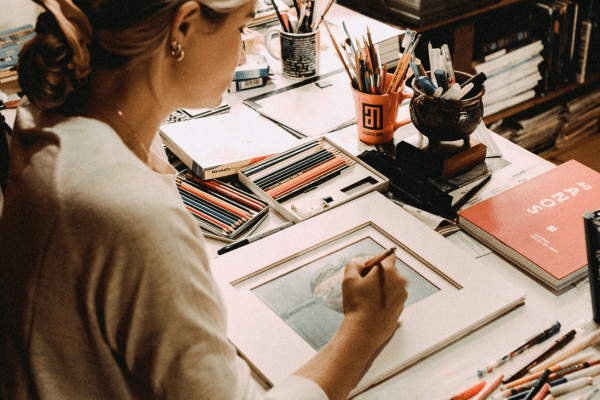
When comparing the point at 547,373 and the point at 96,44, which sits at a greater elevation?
the point at 96,44

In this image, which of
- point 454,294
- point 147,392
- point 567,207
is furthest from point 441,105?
point 147,392

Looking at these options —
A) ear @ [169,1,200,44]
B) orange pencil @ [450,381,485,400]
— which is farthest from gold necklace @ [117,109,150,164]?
orange pencil @ [450,381,485,400]

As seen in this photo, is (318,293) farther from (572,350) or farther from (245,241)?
(572,350)

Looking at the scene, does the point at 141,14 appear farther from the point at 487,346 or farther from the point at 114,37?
the point at 487,346

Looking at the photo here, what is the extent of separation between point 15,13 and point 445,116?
1.42m

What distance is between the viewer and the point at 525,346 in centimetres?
81

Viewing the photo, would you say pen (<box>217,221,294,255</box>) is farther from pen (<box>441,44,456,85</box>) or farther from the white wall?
the white wall

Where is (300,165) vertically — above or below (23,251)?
below

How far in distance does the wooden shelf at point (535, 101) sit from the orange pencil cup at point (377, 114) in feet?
3.77

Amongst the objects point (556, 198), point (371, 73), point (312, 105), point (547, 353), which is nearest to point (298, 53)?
point (312, 105)

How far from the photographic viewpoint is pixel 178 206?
24.2 inches

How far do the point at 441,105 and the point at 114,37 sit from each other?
0.71 meters

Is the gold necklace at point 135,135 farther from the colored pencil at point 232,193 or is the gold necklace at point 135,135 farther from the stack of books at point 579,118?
the stack of books at point 579,118

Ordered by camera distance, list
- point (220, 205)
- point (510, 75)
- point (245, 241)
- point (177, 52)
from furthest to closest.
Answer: point (510, 75) → point (220, 205) → point (245, 241) → point (177, 52)
